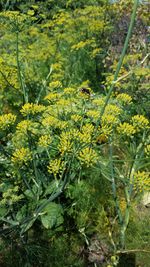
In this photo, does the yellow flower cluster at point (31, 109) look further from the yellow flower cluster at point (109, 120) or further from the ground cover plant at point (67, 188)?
the yellow flower cluster at point (109, 120)

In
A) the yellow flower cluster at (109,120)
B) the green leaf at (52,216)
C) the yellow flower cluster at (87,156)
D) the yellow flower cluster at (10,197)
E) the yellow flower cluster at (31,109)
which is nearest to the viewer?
the yellow flower cluster at (87,156)

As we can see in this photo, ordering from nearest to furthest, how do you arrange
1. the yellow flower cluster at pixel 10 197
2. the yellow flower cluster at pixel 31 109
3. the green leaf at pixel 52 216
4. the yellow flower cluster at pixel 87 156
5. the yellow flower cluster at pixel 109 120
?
1. the yellow flower cluster at pixel 87 156
2. the yellow flower cluster at pixel 109 120
3. the yellow flower cluster at pixel 31 109
4. the yellow flower cluster at pixel 10 197
5. the green leaf at pixel 52 216

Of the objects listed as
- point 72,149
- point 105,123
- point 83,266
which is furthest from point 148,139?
point 83,266

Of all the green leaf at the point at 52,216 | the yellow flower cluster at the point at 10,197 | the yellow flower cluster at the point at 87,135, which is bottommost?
the green leaf at the point at 52,216

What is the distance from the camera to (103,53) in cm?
615

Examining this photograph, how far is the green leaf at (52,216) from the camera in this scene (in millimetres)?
2883

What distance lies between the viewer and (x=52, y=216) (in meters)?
2.92

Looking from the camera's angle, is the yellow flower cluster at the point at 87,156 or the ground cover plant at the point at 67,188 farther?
the ground cover plant at the point at 67,188

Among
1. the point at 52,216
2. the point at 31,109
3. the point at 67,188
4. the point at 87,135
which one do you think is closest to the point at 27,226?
the point at 52,216

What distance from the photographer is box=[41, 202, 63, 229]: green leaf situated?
9.46 feet

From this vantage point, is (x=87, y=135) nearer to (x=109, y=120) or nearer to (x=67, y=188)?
(x=109, y=120)

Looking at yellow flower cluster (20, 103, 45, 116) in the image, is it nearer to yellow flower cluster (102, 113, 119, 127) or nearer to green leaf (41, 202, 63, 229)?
yellow flower cluster (102, 113, 119, 127)

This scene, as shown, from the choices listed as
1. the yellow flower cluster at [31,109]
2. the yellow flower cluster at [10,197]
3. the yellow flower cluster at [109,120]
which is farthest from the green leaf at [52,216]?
the yellow flower cluster at [109,120]

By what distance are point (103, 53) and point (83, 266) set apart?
392cm
